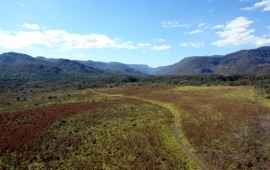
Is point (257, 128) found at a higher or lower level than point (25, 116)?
higher

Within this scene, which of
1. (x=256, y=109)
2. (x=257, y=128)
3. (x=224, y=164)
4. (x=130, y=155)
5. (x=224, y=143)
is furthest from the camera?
(x=256, y=109)

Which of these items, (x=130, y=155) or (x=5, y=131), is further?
(x=5, y=131)

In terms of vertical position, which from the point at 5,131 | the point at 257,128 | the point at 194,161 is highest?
the point at 257,128

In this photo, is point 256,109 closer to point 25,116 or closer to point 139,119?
point 139,119

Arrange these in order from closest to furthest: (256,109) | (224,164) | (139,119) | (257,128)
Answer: (224,164) < (257,128) < (139,119) < (256,109)

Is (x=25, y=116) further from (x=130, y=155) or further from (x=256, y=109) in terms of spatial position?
(x=256, y=109)

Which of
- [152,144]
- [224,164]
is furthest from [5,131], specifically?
[224,164]

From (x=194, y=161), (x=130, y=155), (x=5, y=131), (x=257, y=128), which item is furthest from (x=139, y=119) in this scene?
(x=5, y=131)
